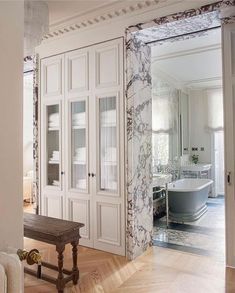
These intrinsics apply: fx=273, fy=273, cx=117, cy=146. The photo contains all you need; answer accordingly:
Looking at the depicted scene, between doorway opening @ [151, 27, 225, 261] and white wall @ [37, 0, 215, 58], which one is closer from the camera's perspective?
white wall @ [37, 0, 215, 58]

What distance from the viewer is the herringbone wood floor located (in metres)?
2.53

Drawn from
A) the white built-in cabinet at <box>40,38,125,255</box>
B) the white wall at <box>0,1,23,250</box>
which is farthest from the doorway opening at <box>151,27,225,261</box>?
the white wall at <box>0,1,23,250</box>

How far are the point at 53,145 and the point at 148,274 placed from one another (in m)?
2.17

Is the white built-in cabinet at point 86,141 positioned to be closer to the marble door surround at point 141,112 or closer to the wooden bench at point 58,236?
the marble door surround at point 141,112

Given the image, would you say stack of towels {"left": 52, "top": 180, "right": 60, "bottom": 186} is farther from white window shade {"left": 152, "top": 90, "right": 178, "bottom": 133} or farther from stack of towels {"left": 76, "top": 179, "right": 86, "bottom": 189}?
white window shade {"left": 152, "top": 90, "right": 178, "bottom": 133}

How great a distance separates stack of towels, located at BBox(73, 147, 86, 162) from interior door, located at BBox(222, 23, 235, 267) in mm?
1774

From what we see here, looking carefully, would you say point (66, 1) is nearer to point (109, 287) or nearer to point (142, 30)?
point (142, 30)

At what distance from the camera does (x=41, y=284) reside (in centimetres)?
259

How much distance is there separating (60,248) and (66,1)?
2.64 meters

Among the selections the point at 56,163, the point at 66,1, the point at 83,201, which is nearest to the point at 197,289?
the point at 83,201

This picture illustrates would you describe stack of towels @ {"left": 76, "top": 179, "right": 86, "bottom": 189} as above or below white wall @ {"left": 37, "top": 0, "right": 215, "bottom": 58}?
below

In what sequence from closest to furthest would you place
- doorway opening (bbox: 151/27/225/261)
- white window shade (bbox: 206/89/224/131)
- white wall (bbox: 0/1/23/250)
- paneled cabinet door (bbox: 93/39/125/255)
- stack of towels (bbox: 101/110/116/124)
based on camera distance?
1. white wall (bbox: 0/1/23/250)
2. paneled cabinet door (bbox: 93/39/125/255)
3. stack of towels (bbox: 101/110/116/124)
4. doorway opening (bbox: 151/27/225/261)
5. white window shade (bbox: 206/89/224/131)

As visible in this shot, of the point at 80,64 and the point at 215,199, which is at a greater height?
the point at 80,64

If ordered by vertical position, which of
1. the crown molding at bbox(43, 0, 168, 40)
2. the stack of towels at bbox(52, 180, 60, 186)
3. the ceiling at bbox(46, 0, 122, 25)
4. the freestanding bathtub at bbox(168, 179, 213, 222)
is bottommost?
the freestanding bathtub at bbox(168, 179, 213, 222)
